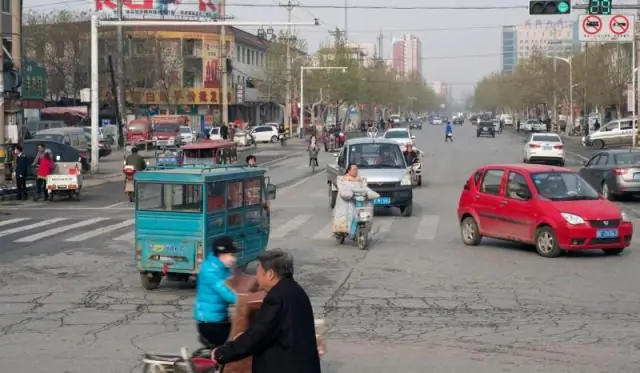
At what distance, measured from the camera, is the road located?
33.1 feet

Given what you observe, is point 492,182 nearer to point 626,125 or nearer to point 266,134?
point 626,125

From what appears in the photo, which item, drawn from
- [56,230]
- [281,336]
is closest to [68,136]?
[56,230]

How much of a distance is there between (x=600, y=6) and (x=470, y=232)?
44.5ft

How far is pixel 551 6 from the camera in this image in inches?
1131

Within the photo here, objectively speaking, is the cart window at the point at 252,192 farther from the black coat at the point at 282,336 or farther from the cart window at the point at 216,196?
the black coat at the point at 282,336

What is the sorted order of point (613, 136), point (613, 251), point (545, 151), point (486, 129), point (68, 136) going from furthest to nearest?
point (486, 129)
point (613, 136)
point (545, 151)
point (68, 136)
point (613, 251)

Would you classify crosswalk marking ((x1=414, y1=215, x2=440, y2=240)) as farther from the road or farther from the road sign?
the road sign

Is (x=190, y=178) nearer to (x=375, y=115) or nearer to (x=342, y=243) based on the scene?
(x=342, y=243)

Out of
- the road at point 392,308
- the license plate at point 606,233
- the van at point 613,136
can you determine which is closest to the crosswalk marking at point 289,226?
the road at point 392,308

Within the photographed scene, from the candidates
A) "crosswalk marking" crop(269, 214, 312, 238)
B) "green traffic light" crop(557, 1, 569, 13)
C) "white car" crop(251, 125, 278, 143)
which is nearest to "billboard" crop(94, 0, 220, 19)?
"white car" crop(251, 125, 278, 143)

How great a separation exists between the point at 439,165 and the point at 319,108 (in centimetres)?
6862

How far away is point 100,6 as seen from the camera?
72438 mm

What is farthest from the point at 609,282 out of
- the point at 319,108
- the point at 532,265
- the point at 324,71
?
the point at 319,108

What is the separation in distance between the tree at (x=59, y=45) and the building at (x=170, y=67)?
0.25 ft
